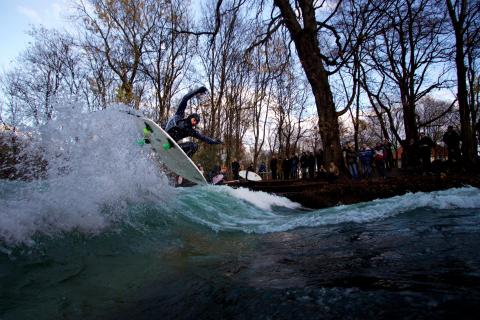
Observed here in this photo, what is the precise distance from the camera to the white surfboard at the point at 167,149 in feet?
25.8

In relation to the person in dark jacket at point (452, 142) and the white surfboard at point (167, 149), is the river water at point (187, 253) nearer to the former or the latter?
the white surfboard at point (167, 149)

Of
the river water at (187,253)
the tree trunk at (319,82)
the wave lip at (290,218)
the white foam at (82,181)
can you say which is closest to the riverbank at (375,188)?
the tree trunk at (319,82)

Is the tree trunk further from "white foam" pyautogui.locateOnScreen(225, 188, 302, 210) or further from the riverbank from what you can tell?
"white foam" pyautogui.locateOnScreen(225, 188, 302, 210)

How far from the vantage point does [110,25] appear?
765 inches

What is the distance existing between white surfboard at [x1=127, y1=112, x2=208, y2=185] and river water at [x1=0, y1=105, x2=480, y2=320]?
1.95 m

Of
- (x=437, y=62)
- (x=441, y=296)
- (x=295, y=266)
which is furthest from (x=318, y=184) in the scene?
(x=437, y=62)

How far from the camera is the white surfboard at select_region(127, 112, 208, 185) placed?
7858 millimetres

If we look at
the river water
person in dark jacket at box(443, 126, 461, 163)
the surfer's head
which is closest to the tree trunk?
the surfer's head

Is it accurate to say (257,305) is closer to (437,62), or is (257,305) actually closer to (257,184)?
(257,184)

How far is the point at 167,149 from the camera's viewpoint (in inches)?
329

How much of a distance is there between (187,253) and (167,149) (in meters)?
4.97

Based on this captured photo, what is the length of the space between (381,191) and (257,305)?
8.20 m

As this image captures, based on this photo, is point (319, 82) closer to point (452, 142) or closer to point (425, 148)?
point (425, 148)

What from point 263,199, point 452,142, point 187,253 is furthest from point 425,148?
point 187,253
